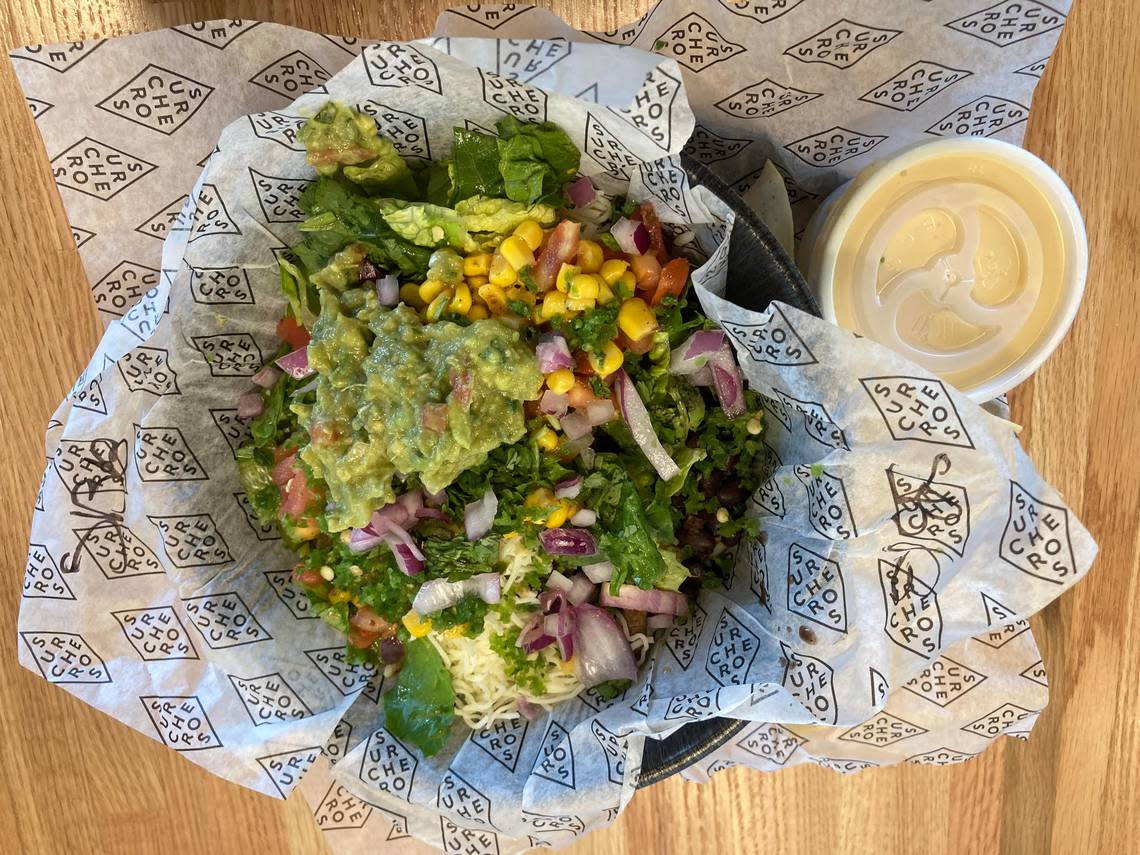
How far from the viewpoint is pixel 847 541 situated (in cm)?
179

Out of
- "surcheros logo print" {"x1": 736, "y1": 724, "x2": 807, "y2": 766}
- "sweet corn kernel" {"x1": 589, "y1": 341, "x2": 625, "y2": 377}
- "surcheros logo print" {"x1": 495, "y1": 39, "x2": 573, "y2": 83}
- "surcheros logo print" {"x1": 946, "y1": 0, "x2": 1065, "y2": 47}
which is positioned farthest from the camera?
"surcheros logo print" {"x1": 736, "y1": 724, "x2": 807, "y2": 766}

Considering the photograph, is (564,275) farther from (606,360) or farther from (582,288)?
(606,360)

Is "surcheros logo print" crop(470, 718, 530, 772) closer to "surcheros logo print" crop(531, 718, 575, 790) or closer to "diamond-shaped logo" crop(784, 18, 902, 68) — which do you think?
"surcheros logo print" crop(531, 718, 575, 790)

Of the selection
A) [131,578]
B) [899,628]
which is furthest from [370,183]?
[899,628]

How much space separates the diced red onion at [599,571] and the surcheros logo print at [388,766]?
2.29 feet

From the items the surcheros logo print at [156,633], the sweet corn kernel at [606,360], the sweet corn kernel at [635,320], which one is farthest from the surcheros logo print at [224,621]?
the sweet corn kernel at [635,320]

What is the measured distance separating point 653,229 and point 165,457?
4.63 ft

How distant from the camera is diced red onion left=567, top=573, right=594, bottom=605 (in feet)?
7.15

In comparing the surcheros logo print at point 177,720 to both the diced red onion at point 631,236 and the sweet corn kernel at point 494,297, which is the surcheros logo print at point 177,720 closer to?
the sweet corn kernel at point 494,297

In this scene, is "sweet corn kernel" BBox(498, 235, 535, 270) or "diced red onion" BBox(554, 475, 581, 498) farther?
"diced red onion" BBox(554, 475, 581, 498)

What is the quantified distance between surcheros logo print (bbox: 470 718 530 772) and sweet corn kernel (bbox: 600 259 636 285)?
1252 millimetres

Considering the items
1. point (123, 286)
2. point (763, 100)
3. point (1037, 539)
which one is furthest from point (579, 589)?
point (123, 286)

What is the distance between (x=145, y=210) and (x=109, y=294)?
0.86 ft

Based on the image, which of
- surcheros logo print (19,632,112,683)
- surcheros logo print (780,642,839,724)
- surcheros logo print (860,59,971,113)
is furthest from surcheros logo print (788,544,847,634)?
surcheros logo print (19,632,112,683)
